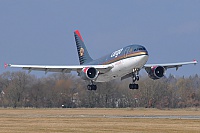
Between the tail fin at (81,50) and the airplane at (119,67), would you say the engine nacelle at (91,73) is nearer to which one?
the airplane at (119,67)

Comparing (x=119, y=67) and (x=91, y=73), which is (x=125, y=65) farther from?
(x=91, y=73)


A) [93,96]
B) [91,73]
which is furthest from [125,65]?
[93,96]

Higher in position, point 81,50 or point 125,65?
point 81,50

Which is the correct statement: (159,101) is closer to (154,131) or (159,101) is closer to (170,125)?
(170,125)

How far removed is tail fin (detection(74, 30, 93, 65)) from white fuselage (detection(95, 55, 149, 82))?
13.6m

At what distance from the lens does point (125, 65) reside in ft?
191

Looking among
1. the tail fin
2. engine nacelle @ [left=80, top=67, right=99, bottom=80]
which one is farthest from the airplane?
the tail fin

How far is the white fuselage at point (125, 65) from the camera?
57.2 m

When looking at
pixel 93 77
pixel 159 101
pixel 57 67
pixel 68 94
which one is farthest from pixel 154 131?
pixel 159 101

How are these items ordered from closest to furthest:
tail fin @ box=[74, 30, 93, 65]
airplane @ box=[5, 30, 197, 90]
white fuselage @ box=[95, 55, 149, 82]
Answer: white fuselage @ box=[95, 55, 149, 82] → airplane @ box=[5, 30, 197, 90] → tail fin @ box=[74, 30, 93, 65]

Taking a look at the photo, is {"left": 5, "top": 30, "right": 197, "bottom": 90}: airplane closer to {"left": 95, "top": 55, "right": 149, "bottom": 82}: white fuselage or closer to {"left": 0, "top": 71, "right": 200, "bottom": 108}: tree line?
{"left": 95, "top": 55, "right": 149, "bottom": 82}: white fuselage

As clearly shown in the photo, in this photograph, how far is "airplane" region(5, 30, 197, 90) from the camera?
5753cm

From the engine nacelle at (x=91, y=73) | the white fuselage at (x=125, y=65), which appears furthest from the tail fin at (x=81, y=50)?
the white fuselage at (x=125, y=65)

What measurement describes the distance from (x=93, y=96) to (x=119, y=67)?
36.4m
